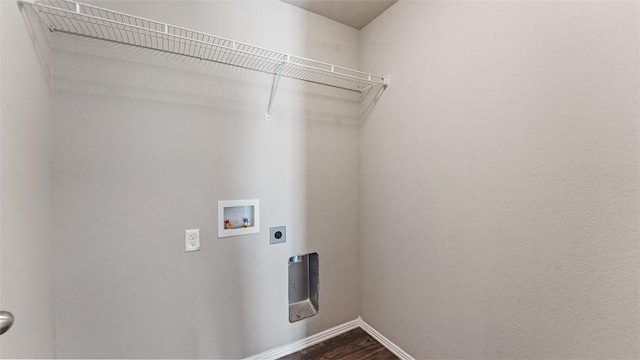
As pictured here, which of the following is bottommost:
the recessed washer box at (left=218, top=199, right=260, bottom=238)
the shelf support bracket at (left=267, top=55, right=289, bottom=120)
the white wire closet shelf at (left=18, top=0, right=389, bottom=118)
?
the recessed washer box at (left=218, top=199, right=260, bottom=238)

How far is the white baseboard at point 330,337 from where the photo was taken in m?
1.60

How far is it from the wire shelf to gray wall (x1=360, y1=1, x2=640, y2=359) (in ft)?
1.48

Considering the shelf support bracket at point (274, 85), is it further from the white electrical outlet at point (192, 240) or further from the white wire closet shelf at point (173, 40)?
the white electrical outlet at point (192, 240)

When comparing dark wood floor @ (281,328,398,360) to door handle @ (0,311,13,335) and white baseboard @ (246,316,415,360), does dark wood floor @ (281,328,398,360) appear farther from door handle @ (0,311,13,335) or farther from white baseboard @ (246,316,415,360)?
door handle @ (0,311,13,335)

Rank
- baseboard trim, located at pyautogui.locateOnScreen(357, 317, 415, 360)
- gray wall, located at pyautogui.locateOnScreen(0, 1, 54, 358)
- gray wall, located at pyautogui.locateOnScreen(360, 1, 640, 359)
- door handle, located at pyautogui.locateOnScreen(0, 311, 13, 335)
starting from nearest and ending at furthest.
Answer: door handle, located at pyautogui.locateOnScreen(0, 311, 13, 335) → gray wall, located at pyautogui.locateOnScreen(0, 1, 54, 358) → gray wall, located at pyautogui.locateOnScreen(360, 1, 640, 359) → baseboard trim, located at pyautogui.locateOnScreen(357, 317, 415, 360)

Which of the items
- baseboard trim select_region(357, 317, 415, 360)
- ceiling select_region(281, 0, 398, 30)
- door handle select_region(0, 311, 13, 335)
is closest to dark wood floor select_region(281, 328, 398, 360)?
baseboard trim select_region(357, 317, 415, 360)

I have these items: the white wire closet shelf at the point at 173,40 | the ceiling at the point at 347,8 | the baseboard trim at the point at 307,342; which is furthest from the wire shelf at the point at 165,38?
the baseboard trim at the point at 307,342

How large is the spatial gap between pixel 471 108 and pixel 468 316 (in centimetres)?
106

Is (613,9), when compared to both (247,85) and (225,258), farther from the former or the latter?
(225,258)

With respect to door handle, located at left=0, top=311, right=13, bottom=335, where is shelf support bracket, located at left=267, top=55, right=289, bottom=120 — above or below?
above

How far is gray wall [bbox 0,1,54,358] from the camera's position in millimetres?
704

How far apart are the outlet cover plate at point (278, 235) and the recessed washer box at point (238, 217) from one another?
4.0 inches

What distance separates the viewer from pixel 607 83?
32.9 inches

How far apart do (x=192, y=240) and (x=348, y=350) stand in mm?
1283
